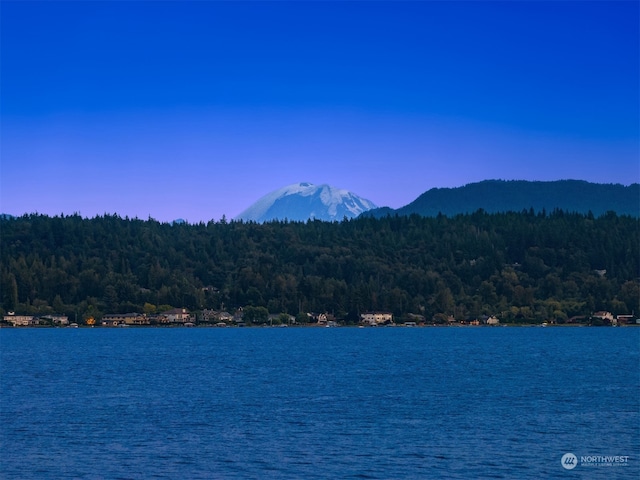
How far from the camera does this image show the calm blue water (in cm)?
4353

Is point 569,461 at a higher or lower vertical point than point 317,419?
lower

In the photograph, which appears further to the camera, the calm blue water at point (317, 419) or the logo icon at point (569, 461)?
the calm blue water at point (317, 419)

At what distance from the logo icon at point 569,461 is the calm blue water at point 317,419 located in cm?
36

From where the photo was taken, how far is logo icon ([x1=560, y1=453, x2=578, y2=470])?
4316 cm

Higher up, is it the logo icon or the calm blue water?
the calm blue water

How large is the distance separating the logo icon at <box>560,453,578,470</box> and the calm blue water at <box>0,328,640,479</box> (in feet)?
1.18

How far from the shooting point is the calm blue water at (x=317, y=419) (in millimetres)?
43531

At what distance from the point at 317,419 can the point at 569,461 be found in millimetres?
17403

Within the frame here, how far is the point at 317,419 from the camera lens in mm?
56906

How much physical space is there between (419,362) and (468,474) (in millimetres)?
65414

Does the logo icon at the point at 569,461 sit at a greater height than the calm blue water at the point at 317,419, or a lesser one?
lesser

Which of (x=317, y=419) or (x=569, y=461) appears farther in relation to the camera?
(x=317, y=419)

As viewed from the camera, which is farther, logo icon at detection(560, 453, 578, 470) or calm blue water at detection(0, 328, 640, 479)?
calm blue water at detection(0, 328, 640, 479)

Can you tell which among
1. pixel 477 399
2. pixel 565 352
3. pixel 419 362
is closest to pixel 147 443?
pixel 477 399
